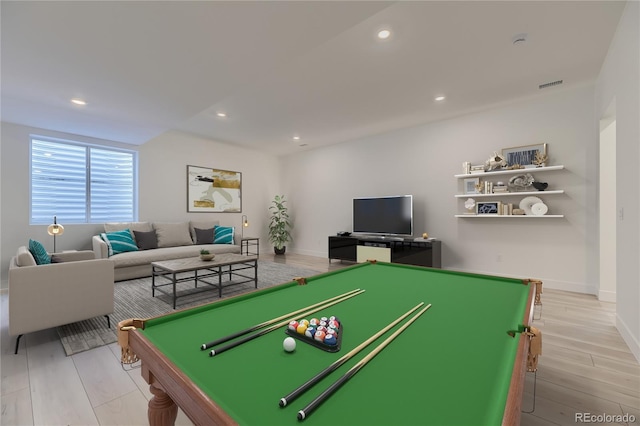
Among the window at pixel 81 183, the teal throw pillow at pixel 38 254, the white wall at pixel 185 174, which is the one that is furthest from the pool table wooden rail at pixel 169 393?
the white wall at pixel 185 174

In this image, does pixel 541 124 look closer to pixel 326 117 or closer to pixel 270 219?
pixel 326 117

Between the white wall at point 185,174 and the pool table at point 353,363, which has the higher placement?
the white wall at point 185,174

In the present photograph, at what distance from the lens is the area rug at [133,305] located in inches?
91.3

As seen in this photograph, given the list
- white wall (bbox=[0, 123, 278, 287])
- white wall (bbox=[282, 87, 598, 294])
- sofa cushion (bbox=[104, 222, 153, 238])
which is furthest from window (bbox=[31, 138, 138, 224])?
white wall (bbox=[282, 87, 598, 294])

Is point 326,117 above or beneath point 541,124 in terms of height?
above

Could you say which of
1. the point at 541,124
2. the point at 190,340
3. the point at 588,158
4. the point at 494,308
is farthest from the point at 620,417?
the point at 541,124

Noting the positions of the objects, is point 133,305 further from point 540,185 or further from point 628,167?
point 540,185

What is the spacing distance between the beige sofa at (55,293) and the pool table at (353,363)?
6.00 feet

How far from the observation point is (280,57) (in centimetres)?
237

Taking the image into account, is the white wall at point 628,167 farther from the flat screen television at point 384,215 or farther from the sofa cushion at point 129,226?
the sofa cushion at point 129,226

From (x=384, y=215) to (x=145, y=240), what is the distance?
168 inches

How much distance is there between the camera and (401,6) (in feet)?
7.14

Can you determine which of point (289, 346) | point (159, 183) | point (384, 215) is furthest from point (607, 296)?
point (159, 183)

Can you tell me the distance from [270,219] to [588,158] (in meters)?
6.29
